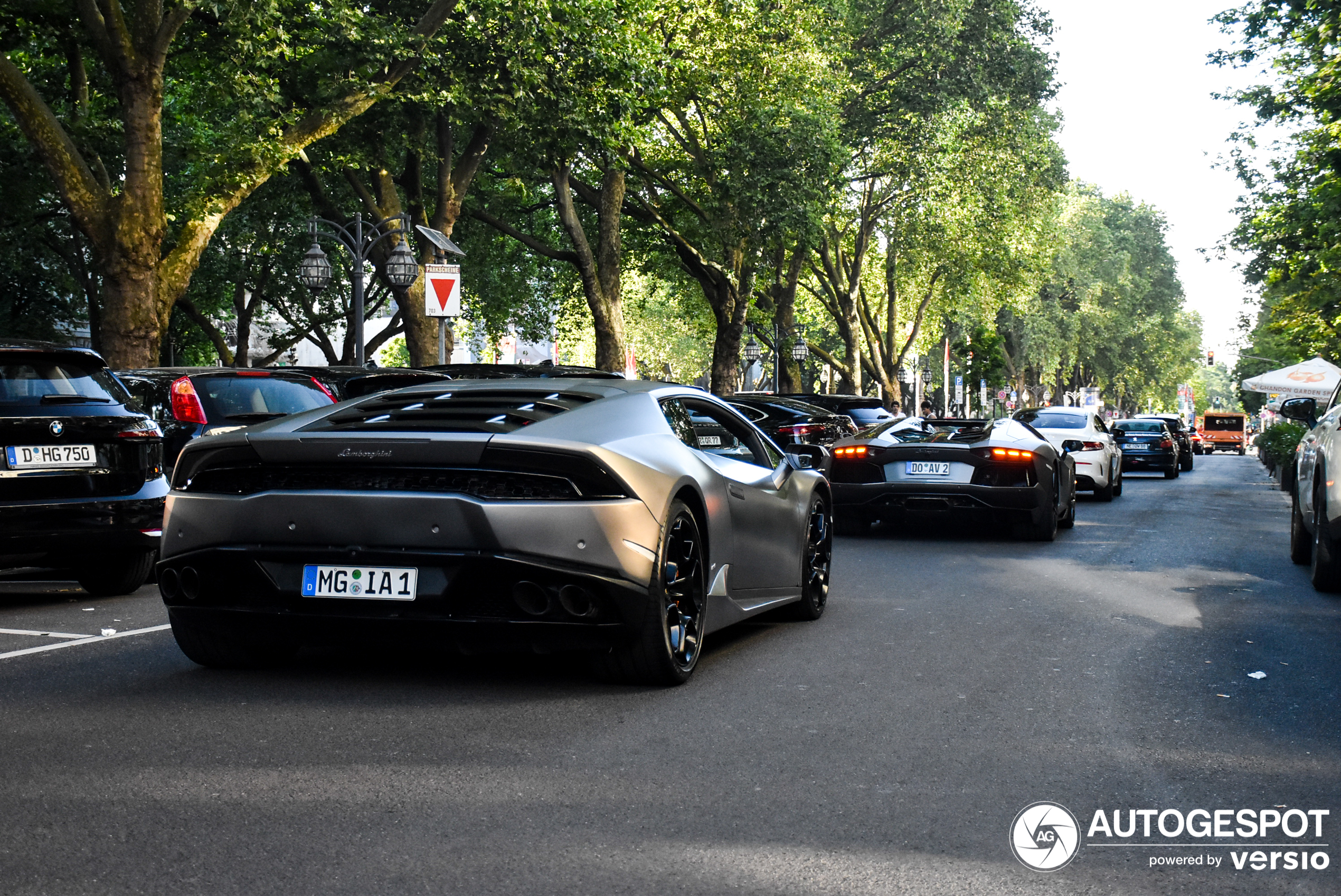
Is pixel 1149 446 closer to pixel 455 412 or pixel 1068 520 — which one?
pixel 1068 520

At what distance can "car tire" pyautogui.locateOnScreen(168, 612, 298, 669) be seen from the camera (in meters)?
6.32

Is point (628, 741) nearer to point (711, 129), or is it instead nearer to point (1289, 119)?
point (1289, 119)

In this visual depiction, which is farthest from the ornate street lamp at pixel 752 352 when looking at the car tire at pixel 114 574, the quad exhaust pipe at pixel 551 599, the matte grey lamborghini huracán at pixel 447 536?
the quad exhaust pipe at pixel 551 599

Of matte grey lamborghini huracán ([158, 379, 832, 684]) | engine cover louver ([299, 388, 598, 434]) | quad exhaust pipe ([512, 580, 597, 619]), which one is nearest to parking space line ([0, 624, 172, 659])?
matte grey lamborghini huracán ([158, 379, 832, 684])

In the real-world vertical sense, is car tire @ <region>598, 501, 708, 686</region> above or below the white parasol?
below

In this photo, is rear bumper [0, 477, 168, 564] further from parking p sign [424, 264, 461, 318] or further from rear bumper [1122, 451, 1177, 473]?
rear bumper [1122, 451, 1177, 473]

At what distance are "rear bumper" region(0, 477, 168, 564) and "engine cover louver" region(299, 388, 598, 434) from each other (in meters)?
2.71

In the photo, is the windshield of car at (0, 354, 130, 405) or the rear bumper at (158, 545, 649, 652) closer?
the rear bumper at (158, 545, 649, 652)

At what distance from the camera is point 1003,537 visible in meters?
14.5

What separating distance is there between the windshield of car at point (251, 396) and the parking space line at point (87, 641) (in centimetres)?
348

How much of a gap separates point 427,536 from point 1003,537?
32.1 ft

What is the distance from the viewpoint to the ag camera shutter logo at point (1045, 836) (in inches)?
153

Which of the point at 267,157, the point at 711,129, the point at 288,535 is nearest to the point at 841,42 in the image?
the point at 711,129

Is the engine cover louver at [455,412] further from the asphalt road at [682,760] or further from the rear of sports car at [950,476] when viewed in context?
the rear of sports car at [950,476]
